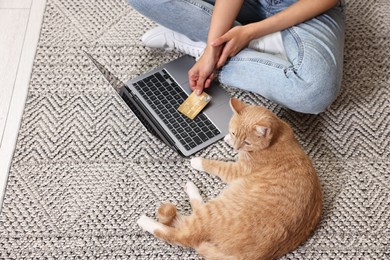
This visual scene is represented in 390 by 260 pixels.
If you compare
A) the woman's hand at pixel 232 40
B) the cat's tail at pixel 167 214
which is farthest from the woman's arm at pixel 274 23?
the cat's tail at pixel 167 214

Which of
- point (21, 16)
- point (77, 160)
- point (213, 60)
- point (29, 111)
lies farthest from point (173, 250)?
point (21, 16)

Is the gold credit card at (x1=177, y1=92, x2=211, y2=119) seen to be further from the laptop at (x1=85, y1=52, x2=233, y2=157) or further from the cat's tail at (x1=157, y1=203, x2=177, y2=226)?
the cat's tail at (x1=157, y1=203, x2=177, y2=226)

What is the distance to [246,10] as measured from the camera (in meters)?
1.41

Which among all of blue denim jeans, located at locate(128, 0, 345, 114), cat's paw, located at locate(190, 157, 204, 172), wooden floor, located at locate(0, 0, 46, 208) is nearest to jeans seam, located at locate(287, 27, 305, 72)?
blue denim jeans, located at locate(128, 0, 345, 114)

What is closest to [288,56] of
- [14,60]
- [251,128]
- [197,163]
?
[251,128]

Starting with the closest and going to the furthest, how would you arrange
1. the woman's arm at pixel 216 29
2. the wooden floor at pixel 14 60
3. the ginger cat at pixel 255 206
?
the ginger cat at pixel 255 206 < the woman's arm at pixel 216 29 < the wooden floor at pixel 14 60

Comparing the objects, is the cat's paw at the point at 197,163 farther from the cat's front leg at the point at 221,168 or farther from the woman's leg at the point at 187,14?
the woman's leg at the point at 187,14

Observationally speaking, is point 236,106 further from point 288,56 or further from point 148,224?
point 148,224

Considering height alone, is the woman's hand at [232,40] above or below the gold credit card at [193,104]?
above

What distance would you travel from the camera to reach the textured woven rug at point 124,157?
1209 mm

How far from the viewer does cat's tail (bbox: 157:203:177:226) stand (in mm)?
1152

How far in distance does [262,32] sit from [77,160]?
63cm

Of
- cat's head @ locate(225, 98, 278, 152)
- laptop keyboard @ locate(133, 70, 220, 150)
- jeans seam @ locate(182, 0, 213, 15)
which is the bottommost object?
laptop keyboard @ locate(133, 70, 220, 150)

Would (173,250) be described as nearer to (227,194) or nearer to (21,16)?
(227,194)
